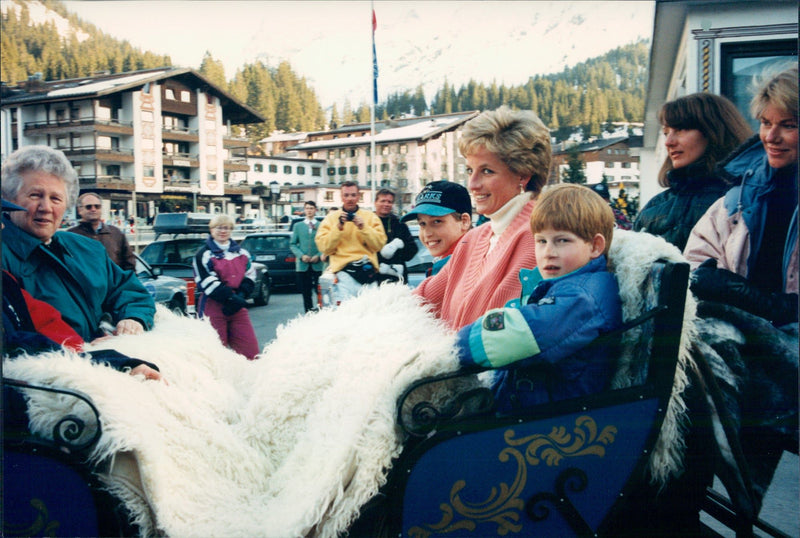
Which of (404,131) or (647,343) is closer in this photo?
(647,343)

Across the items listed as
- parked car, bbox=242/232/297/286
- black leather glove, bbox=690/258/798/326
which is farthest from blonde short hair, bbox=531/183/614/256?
parked car, bbox=242/232/297/286

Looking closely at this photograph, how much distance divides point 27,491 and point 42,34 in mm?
1342

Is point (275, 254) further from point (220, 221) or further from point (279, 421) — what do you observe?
point (279, 421)

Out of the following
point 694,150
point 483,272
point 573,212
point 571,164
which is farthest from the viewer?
point 571,164

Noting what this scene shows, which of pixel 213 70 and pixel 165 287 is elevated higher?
pixel 213 70

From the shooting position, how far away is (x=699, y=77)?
8461 millimetres

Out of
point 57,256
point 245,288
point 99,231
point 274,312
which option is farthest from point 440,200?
point 274,312

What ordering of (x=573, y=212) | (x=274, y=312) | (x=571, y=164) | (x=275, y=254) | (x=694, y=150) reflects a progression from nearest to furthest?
(x=573, y=212)
(x=694, y=150)
(x=571, y=164)
(x=274, y=312)
(x=275, y=254)

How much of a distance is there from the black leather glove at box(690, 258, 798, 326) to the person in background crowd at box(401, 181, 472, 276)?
4.20 feet

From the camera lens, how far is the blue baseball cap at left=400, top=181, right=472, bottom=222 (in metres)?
2.95

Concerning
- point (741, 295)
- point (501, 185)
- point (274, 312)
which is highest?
point (501, 185)

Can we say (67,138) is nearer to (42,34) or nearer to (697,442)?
(42,34)

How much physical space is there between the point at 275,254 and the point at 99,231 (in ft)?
31.6

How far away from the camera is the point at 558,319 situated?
1.71 metres
